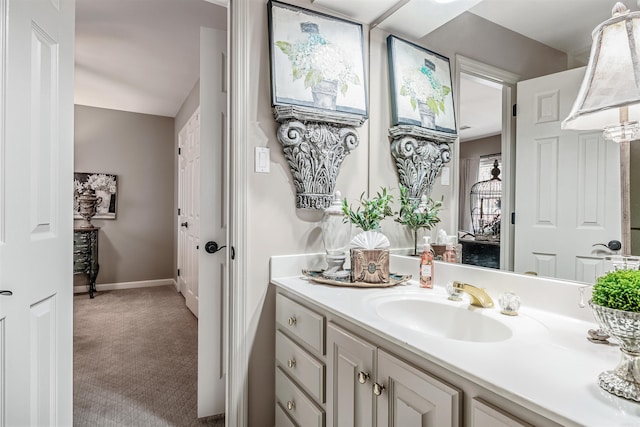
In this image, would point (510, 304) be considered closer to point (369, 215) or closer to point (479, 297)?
point (479, 297)

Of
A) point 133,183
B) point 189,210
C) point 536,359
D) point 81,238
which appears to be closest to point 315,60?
point 536,359

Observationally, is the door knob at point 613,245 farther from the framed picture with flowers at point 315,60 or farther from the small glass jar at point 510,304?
the framed picture with flowers at point 315,60

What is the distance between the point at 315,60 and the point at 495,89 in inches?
31.5

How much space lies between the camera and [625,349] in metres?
0.59

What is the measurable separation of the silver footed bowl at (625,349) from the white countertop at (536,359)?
17 millimetres

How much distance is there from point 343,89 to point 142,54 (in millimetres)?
2371

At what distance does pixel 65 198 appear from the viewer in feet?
4.41

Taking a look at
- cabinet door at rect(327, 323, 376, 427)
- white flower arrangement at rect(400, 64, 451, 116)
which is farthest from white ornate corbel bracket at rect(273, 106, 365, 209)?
cabinet door at rect(327, 323, 376, 427)

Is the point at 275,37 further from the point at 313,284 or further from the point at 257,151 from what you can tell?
the point at 313,284

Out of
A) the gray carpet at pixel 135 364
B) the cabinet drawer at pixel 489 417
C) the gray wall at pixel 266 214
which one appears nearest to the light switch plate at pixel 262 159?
the gray wall at pixel 266 214

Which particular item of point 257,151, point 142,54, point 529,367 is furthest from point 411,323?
point 142,54

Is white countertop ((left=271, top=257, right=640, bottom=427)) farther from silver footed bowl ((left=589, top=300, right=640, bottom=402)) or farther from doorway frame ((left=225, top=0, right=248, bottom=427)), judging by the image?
doorway frame ((left=225, top=0, right=248, bottom=427))

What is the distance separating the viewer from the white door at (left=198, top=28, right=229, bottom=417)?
191 cm

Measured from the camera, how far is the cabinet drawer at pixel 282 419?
144 centimetres
